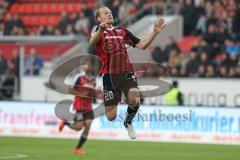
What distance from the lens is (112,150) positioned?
20.2 metres

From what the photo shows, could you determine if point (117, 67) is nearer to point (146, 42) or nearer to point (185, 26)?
point (146, 42)

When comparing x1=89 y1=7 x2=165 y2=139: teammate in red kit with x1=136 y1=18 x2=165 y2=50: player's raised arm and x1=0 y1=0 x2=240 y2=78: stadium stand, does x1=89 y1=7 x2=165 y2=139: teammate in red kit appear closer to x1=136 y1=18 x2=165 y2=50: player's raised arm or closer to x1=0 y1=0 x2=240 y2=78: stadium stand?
x1=136 y1=18 x2=165 y2=50: player's raised arm

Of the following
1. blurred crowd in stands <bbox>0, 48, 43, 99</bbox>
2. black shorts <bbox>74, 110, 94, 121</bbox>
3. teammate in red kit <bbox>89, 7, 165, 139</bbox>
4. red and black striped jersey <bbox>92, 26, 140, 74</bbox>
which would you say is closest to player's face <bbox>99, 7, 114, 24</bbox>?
teammate in red kit <bbox>89, 7, 165, 139</bbox>

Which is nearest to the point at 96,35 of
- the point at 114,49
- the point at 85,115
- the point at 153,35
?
the point at 114,49

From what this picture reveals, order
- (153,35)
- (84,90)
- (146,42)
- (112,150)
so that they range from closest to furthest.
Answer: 1. (153,35)
2. (146,42)
3. (84,90)
4. (112,150)

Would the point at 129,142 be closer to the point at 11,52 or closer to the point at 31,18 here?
the point at 11,52

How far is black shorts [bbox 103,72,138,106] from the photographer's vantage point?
1447 cm

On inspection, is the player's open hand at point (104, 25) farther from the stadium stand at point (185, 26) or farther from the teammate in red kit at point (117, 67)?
the stadium stand at point (185, 26)

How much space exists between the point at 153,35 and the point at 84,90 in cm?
658

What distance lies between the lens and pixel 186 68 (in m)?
28.0

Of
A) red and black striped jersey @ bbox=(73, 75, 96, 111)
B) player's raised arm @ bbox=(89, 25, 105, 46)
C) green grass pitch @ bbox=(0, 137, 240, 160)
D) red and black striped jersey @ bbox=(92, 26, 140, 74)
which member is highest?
player's raised arm @ bbox=(89, 25, 105, 46)

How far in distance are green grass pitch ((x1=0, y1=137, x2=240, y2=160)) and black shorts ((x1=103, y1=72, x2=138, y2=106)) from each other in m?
3.00

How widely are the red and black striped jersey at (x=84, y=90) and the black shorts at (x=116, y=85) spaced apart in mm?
5229

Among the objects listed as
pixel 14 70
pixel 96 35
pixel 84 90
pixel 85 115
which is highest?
pixel 96 35
